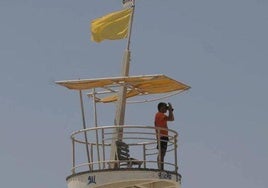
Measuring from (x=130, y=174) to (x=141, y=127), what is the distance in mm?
1825

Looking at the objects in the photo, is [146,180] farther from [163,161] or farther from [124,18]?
[124,18]

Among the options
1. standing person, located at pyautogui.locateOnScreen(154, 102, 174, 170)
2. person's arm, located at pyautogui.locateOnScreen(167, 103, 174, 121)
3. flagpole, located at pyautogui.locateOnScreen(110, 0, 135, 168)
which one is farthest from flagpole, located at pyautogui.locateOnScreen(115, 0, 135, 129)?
person's arm, located at pyautogui.locateOnScreen(167, 103, 174, 121)

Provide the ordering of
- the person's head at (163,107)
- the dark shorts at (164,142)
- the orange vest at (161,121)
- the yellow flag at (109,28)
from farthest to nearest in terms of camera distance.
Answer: the yellow flag at (109,28) < the person's head at (163,107) < the orange vest at (161,121) < the dark shorts at (164,142)

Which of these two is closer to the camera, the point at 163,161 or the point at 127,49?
the point at 163,161

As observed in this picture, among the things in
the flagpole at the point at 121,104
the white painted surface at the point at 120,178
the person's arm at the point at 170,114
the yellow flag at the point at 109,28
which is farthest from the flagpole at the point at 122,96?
the white painted surface at the point at 120,178

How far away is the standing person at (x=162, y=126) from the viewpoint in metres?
29.7

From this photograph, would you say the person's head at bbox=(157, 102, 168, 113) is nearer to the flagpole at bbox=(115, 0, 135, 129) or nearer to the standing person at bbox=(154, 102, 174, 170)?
the standing person at bbox=(154, 102, 174, 170)

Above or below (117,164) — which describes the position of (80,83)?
above

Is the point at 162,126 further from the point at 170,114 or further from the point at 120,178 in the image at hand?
the point at 120,178

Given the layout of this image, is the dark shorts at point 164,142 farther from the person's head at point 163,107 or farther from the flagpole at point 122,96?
the flagpole at point 122,96

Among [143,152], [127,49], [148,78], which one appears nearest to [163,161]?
[143,152]

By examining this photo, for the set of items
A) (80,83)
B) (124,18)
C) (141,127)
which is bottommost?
(141,127)

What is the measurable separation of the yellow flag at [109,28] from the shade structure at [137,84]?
8.71 feet

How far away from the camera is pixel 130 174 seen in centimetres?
2883
